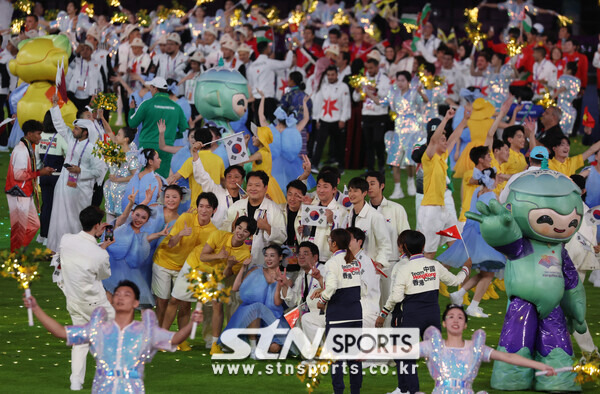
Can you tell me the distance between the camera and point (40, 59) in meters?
16.1

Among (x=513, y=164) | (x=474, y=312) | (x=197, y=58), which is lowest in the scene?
(x=474, y=312)

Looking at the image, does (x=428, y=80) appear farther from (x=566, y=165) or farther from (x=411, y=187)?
(x=566, y=165)

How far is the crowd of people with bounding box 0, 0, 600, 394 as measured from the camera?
29.0ft

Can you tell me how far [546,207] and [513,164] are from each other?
395 centimetres

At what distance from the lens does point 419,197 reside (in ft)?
41.7

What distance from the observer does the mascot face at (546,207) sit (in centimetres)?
906

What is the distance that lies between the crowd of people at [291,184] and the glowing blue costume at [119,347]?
0.7 inches

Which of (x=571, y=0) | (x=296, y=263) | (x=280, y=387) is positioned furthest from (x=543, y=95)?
(x=571, y=0)

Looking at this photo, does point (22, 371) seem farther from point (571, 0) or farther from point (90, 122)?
point (571, 0)

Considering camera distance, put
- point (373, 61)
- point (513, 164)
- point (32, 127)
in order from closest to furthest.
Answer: point (513, 164)
point (32, 127)
point (373, 61)

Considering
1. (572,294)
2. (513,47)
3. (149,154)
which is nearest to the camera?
(572,294)

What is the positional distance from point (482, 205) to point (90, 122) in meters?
5.96

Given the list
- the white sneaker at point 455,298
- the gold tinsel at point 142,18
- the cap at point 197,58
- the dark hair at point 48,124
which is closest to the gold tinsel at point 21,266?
the white sneaker at point 455,298

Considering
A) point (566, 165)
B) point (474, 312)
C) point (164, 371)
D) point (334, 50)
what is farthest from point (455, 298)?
point (334, 50)
